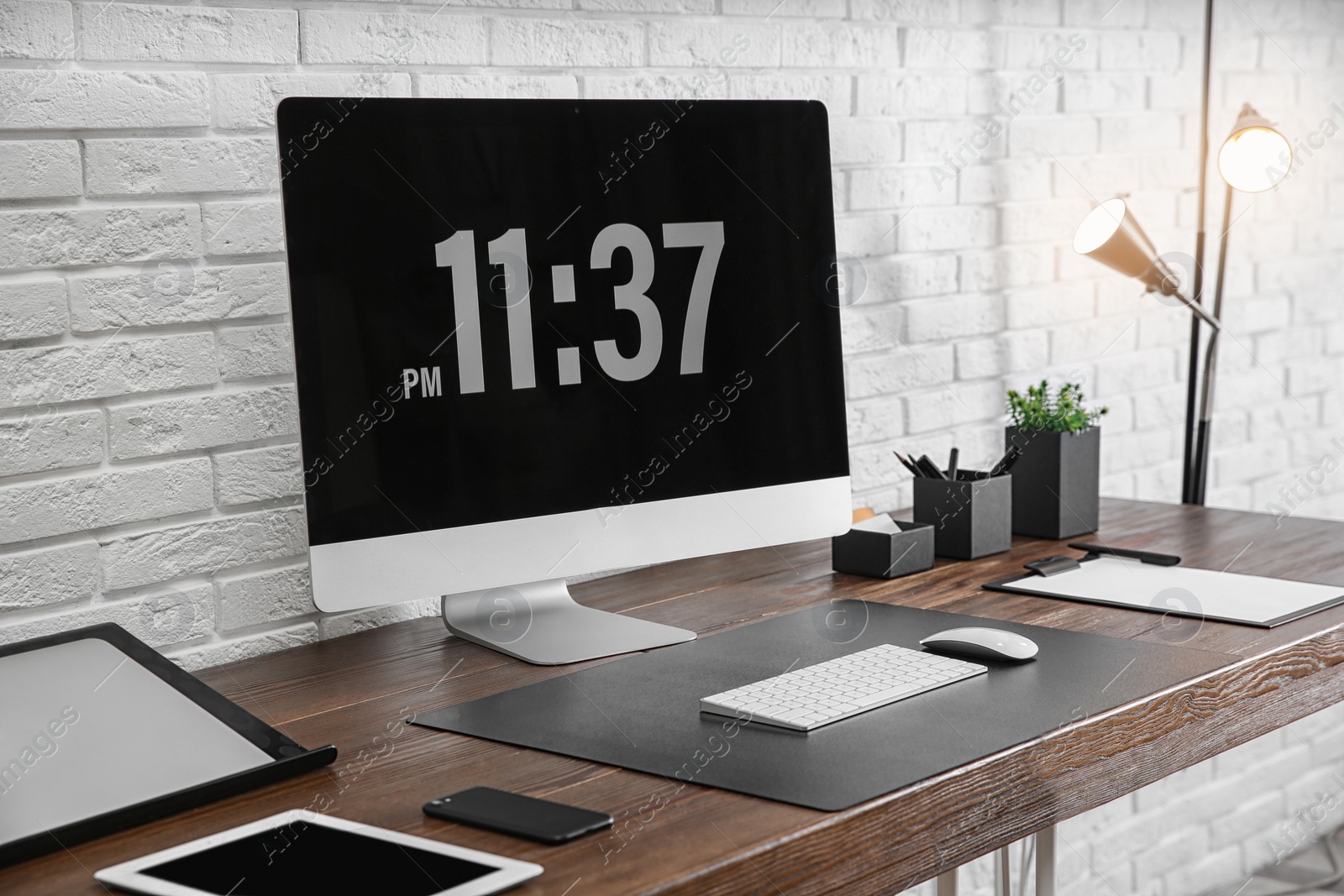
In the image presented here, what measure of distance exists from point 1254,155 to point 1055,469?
66 centimetres

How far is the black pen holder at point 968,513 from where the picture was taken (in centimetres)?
168

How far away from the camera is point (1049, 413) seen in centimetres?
183

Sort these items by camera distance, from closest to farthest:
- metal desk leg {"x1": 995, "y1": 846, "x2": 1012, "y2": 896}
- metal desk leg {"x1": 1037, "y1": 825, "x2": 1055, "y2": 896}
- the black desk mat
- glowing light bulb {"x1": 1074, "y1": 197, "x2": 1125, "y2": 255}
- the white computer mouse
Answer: the black desk mat → the white computer mouse → metal desk leg {"x1": 1037, "y1": 825, "x2": 1055, "y2": 896} → metal desk leg {"x1": 995, "y1": 846, "x2": 1012, "y2": 896} → glowing light bulb {"x1": 1074, "y1": 197, "x2": 1125, "y2": 255}

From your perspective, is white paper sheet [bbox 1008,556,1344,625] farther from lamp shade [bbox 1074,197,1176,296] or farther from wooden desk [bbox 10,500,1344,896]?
lamp shade [bbox 1074,197,1176,296]

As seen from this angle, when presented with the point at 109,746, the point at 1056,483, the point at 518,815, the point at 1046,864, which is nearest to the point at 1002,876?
the point at 1046,864

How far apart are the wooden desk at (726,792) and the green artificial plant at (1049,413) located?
9.1 inches

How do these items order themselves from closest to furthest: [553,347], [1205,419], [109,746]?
[109,746], [553,347], [1205,419]

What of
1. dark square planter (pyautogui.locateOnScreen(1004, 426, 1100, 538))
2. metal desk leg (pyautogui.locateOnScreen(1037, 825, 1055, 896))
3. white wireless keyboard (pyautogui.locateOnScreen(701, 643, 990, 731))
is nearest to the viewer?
white wireless keyboard (pyautogui.locateOnScreen(701, 643, 990, 731))

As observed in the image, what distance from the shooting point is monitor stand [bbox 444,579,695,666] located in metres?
1.30

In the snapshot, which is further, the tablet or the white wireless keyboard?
the white wireless keyboard

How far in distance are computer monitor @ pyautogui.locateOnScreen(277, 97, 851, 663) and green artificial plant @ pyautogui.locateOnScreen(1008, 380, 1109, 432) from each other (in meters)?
0.45

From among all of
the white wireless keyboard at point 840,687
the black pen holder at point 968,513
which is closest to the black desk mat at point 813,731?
the white wireless keyboard at point 840,687

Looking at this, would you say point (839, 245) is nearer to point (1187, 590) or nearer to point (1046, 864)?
point (1187, 590)

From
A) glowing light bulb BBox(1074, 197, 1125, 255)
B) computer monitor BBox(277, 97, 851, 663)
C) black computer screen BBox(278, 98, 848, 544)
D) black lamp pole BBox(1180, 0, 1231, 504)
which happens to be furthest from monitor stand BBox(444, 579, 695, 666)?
black lamp pole BBox(1180, 0, 1231, 504)
